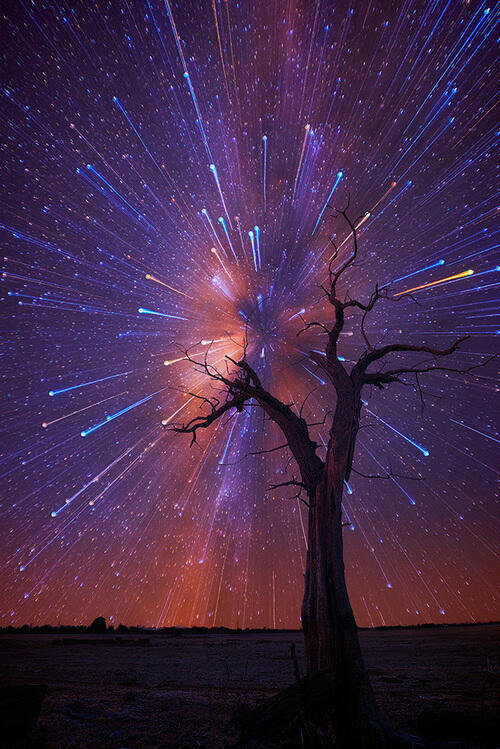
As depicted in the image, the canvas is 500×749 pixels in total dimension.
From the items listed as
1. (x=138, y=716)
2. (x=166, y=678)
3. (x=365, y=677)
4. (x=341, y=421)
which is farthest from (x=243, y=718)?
(x=166, y=678)

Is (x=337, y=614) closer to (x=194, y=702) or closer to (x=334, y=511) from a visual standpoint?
(x=334, y=511)

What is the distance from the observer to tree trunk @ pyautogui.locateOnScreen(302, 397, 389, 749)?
620 cm

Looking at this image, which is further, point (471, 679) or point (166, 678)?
point (166, 678)

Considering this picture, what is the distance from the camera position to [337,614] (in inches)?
283

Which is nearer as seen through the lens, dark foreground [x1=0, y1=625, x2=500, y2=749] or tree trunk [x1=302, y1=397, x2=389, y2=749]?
tree trunk [x1=302, y1=397, x2=389, y2=749]

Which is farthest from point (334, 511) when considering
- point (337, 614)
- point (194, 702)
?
point (194, 702)

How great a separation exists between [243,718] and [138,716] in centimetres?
287

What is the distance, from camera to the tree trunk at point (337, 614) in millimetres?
6199

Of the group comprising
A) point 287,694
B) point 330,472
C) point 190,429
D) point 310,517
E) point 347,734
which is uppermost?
point 190,429

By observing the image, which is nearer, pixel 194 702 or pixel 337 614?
pixel 337 614

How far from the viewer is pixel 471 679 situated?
12.9 meters

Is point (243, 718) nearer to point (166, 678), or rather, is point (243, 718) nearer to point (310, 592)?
point (310, 592)

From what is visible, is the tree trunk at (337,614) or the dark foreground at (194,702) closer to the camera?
the tree trunk at (337,614)

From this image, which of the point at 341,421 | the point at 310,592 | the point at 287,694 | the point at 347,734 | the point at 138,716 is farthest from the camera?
the point at 341,421
